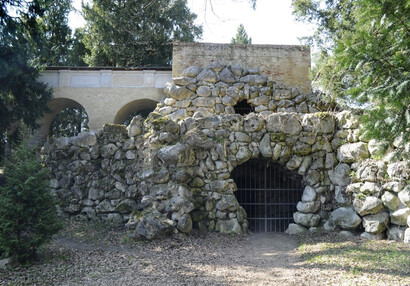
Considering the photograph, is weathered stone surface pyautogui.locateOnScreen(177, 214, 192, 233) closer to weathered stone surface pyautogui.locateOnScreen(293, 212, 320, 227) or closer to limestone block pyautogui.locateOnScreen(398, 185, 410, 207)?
weathered stone surface pyautogui.locateOnScreen(293, 212, 320, 227)

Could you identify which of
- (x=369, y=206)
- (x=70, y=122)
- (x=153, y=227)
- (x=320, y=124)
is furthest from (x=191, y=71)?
(x=70, y=122)

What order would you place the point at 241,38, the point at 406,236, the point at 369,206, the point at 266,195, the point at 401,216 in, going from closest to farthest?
the point at 406,236, the point at 401,216, the point at 369,206, the point at 266,195, the point at 241,38

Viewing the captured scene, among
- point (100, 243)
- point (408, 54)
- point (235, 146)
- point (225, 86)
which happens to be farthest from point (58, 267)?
point (225, 86)

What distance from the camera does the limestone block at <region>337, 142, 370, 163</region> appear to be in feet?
26.9

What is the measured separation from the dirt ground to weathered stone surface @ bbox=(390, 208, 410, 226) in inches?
84.8

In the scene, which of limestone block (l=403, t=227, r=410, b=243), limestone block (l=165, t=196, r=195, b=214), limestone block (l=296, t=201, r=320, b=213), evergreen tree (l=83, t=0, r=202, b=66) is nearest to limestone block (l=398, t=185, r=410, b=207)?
limestone block (l=403, t=227, r=410, b=243)

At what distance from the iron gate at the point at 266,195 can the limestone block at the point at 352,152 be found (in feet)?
4.73

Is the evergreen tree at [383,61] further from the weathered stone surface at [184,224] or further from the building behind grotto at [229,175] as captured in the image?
the weathered stone surface at [184,224]

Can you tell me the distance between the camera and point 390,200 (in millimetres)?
7320

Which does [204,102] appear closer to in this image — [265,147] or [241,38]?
[265,147]

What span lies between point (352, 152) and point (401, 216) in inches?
73.6

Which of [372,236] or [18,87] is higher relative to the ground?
[18,87]

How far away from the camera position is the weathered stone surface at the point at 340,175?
337 inches

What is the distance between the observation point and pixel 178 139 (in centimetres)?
925
